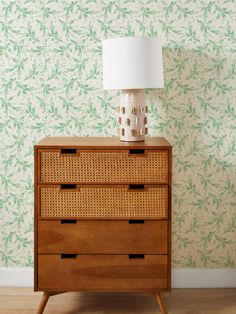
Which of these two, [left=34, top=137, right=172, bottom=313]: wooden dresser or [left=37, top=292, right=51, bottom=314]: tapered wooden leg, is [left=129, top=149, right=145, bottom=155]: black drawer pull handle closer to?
→ [left=34, top=137, right=172, bottom=313]: wooden dresser

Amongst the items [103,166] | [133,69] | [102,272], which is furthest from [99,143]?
[102,272]

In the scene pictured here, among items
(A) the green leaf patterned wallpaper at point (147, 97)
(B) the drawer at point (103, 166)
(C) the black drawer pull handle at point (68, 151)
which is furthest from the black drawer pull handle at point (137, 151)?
(A) the green leaf patterned wallpaper at point (147, 97)

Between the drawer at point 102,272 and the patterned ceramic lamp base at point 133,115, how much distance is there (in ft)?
2.04

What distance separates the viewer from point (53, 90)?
2.93 m

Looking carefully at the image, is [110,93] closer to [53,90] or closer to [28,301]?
[53,90]

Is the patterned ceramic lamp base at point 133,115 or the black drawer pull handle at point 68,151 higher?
the patterned ceramic lamp base at point 133,115

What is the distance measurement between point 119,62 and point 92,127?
55 cm

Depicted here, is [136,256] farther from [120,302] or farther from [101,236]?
[120,302]

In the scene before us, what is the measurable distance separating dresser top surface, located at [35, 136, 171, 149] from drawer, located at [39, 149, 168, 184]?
28 millimetres

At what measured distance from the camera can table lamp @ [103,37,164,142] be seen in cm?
251

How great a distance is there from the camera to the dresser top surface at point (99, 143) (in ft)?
8.15

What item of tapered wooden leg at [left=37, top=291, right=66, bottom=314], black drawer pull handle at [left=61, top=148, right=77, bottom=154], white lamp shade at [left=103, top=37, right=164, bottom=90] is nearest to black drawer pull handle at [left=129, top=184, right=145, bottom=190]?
black drawer pull handle at [left=61, top=148, right=77, bottom=154]

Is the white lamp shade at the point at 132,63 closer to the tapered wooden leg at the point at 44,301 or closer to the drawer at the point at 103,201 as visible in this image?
the drawer at the point at 103,201

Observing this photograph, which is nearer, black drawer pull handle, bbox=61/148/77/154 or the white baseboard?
black drawer pull handle, bbox=61/148/77/154
